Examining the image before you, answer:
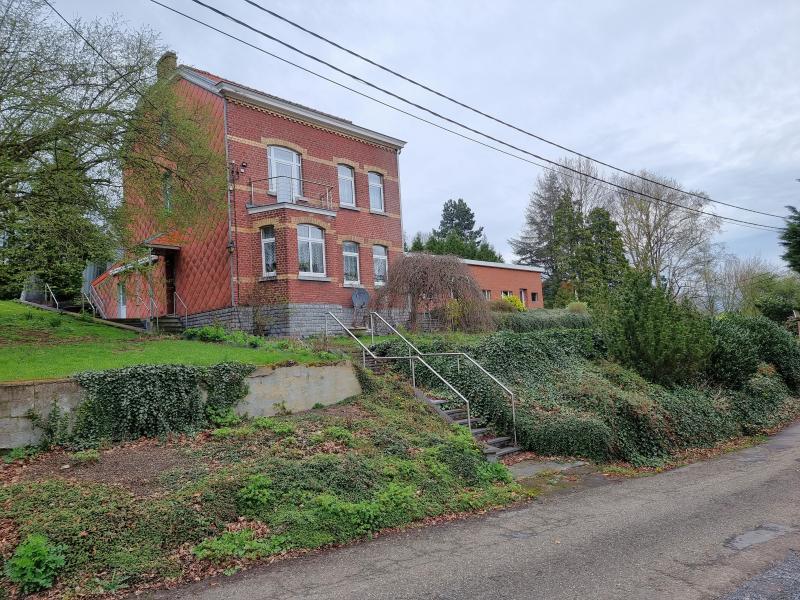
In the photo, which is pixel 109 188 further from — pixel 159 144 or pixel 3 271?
pixel 3 271

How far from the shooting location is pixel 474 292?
1691 centimetres

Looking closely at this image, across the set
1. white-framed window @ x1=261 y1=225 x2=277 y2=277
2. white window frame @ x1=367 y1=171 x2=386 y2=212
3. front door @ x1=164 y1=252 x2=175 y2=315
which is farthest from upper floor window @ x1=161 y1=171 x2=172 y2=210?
white window frame @ x1=367 y1=171 x2=386 y2=212

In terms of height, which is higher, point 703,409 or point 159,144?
point 159,144

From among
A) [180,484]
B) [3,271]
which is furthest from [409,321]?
[180,484]

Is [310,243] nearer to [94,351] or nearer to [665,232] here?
[94,351]

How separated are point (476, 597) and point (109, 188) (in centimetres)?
1166

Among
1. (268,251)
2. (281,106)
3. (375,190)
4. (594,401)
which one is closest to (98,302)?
(268,251)

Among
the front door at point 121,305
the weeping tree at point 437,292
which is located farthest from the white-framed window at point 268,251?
the front door at point 121,305

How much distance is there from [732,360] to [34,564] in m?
15.4

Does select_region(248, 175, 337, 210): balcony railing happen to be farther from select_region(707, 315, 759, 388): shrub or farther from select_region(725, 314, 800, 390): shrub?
select_region(725, 314, 800, 390): shrub

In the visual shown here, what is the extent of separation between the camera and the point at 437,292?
54.9ft

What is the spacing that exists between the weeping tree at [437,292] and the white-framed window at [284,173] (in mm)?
4995

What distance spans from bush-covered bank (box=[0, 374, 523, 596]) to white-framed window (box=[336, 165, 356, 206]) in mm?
13431

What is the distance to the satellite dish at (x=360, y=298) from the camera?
19422 millimetres
